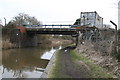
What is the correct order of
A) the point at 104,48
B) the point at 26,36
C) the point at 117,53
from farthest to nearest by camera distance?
1. the point at 26,36
2. the point at 104,48
3. the point at 117,53

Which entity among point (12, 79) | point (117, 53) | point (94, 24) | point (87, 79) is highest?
point (94, 24)

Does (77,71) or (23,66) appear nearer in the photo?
(77,71)

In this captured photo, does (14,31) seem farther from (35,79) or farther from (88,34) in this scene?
(35,79)

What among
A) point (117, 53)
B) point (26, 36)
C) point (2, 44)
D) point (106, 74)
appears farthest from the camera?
point (26, 36)

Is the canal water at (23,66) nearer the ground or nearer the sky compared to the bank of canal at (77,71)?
nearer the ground

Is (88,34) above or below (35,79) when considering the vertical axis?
above

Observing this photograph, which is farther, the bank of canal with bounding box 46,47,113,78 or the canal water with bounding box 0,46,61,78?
the canal water with bounding box 0,46,61,78

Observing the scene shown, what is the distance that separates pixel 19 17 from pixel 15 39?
20.8 m

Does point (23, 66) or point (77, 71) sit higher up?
point (77, 71)

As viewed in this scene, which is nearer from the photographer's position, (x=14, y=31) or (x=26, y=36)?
(x=14, y=31)

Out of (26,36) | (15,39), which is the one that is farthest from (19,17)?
(15,39)

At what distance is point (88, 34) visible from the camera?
24359 mm

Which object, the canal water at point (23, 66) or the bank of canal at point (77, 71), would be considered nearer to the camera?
the bank of canal at point (77, 71)

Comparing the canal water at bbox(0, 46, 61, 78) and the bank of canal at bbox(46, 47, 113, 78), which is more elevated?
the bank of canal at bbox(46, 47, 113, 78)
